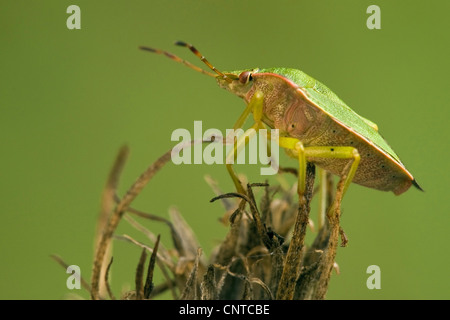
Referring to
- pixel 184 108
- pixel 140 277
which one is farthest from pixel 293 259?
pixel 184 108

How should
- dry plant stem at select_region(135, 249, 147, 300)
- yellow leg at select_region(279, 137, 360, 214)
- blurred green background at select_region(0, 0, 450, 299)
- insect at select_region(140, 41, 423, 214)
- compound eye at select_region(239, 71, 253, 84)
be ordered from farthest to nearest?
1. blurred green background at select_region(0, 0, 450, 299)
2. compound eye at select_region(239, 71, 253, 84)
3. insect at select_region(140, 41, 423, 214)
4. yellow leg at select_region(279, 137, 360, 214)
5. dry plant stem at select_region(135, 249, 147, 300)

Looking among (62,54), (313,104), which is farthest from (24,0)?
(313,104)

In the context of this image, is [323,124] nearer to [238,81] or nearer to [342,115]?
[342,115]

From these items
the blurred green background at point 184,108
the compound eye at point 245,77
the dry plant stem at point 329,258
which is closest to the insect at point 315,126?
the compound eye at point 245,77

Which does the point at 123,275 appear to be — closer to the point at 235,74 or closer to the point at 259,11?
the point at 235,74

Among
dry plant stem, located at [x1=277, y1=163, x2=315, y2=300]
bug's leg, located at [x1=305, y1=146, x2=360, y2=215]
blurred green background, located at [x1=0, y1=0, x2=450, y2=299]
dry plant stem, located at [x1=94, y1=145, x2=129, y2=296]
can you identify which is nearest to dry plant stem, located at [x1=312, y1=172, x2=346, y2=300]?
dry plant stem, located at [x1=277, y1=163, x2=315, y2=300]

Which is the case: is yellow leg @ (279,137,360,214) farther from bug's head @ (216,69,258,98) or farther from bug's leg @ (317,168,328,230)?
bug's head @ (216,69,258,98)

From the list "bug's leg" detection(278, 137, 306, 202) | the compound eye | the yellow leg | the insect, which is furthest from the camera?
the compound eye

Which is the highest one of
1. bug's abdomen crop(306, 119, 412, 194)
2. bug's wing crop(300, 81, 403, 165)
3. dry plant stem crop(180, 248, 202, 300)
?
bug's wing crop(300, 81, 403, 165)
